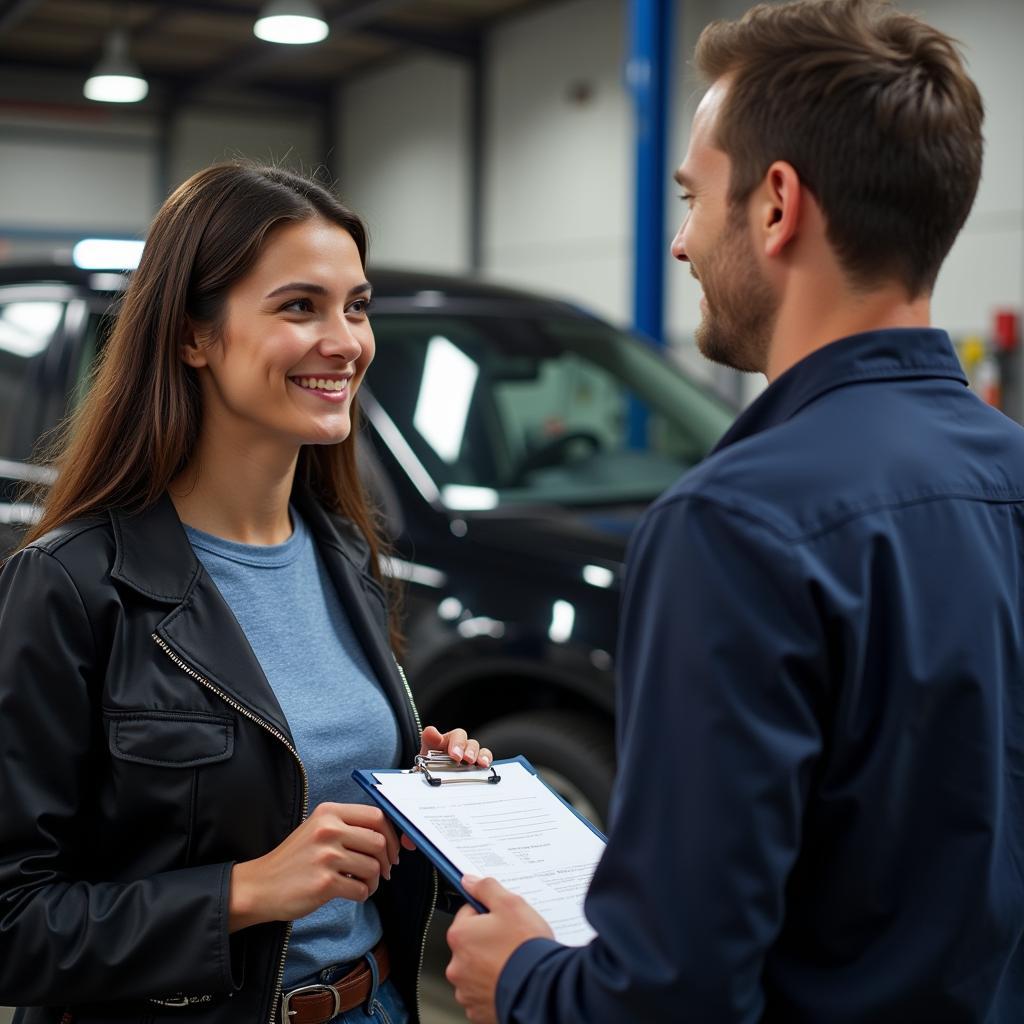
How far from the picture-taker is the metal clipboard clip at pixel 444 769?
1611 mm

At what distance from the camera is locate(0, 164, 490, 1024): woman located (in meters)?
1.50

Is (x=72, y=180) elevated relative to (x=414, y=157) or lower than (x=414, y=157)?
lower

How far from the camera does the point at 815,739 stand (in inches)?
42.9

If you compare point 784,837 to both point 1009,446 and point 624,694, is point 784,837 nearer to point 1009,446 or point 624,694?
point 624,694

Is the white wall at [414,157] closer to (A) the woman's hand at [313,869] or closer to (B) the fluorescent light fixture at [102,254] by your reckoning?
(B) the fluorescent light fixture at [102,254]

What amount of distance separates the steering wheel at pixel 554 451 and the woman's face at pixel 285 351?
199 cm

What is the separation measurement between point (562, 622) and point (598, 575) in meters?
0.14

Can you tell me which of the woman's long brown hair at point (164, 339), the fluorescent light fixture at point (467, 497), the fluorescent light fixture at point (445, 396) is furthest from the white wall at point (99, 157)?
the woman's long brown hair at point (164, 339)

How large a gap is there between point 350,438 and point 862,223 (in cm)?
104

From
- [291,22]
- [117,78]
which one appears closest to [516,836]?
[291,22]

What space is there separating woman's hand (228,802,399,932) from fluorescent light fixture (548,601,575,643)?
1.77 m

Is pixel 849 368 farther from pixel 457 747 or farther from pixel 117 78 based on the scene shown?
pixel 117 78

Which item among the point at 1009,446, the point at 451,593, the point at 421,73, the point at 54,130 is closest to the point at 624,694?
the point at 1009,446

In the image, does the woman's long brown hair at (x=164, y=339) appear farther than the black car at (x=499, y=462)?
No
